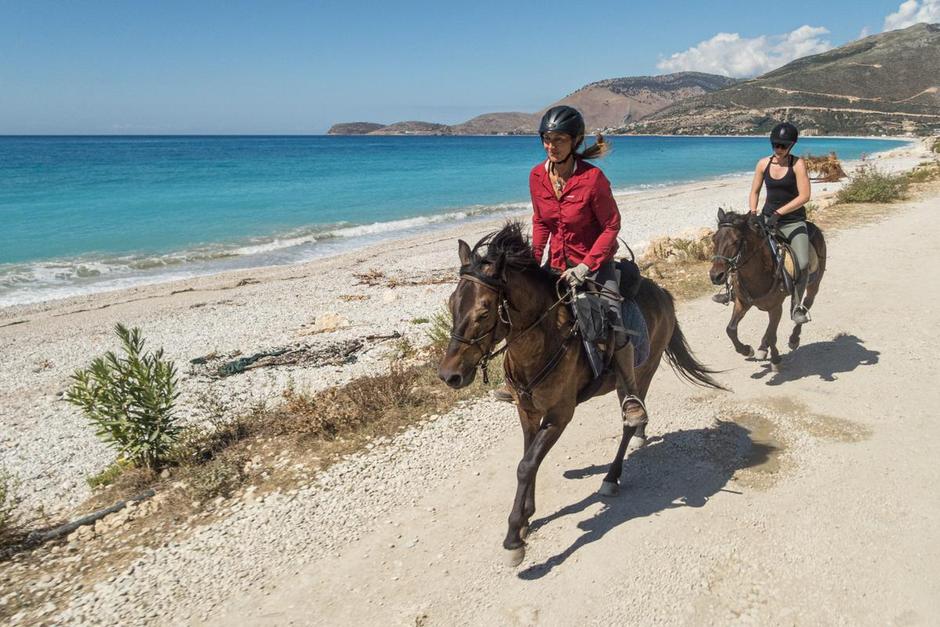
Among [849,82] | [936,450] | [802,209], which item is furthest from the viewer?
[849,82]

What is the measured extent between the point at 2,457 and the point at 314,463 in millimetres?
4344

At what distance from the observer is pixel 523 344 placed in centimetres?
388

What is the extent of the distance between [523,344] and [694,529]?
6.86ft

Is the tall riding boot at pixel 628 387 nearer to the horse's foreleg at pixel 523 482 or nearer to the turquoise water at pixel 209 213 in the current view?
the horse's foreleg at pixel 523 482

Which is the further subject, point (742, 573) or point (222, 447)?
point (222, 447)

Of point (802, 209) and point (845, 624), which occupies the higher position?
point (802, 209)

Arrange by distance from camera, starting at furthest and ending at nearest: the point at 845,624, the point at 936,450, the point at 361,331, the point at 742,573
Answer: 1. the point at 361,331
2. the point at 936,450
3. the point at 742,573
4. the point at 845,624

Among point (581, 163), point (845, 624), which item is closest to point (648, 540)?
point (845, 624)

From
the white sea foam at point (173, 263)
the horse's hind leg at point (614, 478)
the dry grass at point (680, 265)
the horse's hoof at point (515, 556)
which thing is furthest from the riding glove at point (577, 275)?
the white sea foam at point (173, 263)

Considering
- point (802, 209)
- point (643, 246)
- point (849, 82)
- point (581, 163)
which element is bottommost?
point (643, 246)

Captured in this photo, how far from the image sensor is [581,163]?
4207mm

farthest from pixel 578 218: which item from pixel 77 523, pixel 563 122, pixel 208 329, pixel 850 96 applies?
pixel 850 96

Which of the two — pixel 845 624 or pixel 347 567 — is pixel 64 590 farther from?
pixel 845 624

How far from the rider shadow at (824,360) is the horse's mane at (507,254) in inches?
187
